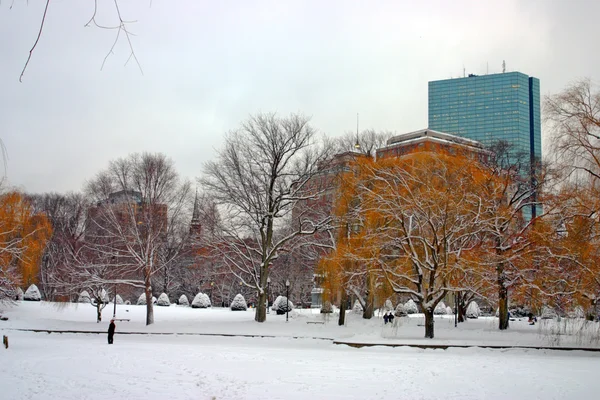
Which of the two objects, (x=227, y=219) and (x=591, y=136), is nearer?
(x=591, y=136)

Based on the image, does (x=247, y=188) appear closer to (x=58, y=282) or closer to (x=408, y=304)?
(x=58, y=282)

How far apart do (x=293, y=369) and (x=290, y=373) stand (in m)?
0.89

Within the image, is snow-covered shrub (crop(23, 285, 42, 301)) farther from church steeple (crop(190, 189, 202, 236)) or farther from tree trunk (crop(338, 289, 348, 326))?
tree trunk (crop(338, 289, 348, 326))

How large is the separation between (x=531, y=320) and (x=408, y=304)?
15526 millimetres

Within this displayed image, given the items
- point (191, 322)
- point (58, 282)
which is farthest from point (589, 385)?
point (58, 282)

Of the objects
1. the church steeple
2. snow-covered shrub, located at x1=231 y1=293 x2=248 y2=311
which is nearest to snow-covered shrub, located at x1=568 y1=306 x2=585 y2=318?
the church steeple

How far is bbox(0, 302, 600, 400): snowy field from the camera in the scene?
1598 cm

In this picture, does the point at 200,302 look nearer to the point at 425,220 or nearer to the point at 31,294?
the point at 31,294

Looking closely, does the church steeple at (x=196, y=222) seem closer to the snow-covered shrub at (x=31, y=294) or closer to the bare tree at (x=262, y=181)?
the bare tree at (x=262, y=181)

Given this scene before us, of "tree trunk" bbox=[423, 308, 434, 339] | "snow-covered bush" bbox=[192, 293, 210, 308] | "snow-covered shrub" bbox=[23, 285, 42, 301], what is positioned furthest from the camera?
"snow-covered bush" bbox=[192, 293, 210, 308]

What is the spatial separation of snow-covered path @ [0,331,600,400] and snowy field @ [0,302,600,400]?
35mm

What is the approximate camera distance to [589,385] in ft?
54.1

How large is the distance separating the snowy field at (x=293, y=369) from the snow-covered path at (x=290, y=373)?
35 mm

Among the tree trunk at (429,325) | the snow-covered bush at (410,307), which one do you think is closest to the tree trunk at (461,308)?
the snow-covered bush at (410,307)
